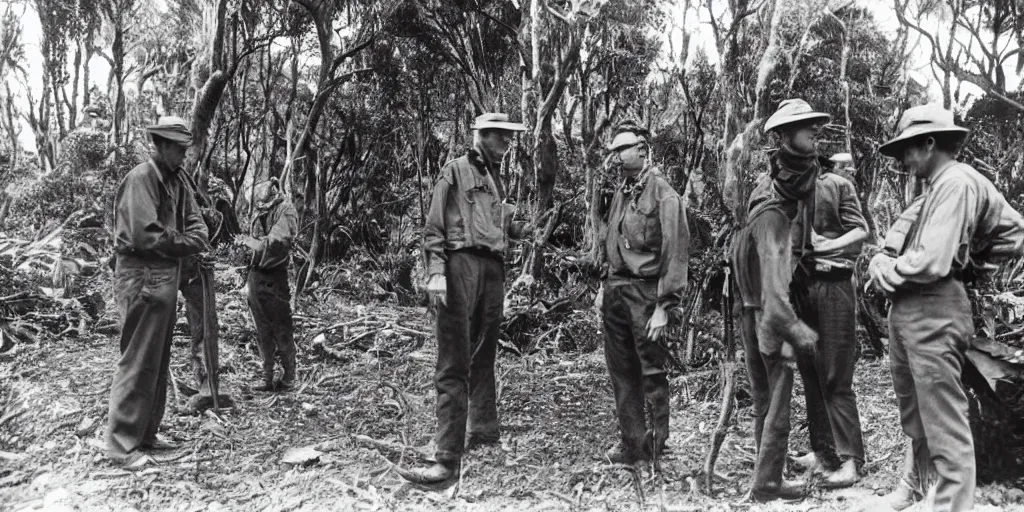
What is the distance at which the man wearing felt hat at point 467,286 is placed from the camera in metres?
4.32

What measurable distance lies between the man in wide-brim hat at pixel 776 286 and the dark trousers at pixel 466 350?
1.55 metres

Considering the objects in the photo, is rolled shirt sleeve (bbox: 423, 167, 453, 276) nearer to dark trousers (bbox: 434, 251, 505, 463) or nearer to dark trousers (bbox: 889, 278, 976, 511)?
dark trousers (bbox: 434, 251, 505, 463)

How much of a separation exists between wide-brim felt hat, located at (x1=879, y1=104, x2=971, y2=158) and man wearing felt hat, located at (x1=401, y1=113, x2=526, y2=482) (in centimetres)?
216

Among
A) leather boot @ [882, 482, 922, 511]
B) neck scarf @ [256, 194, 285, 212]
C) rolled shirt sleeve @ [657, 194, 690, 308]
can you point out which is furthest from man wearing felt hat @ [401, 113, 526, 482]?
neck scarf @ [256, 194, 285, 212]

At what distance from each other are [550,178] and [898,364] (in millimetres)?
6575

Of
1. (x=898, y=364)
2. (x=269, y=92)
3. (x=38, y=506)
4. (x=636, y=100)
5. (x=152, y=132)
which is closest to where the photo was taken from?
(x=898, y=364)

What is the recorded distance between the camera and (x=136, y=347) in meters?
4.50

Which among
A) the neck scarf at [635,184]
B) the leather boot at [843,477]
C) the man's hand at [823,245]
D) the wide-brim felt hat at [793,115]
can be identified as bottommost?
the leather boot at [843,477]

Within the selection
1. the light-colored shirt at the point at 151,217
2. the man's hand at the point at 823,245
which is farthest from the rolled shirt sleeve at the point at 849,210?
the light-colored shirt at the point at 151,217

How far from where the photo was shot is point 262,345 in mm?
6691

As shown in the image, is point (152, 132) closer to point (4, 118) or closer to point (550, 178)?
point (550, 178)

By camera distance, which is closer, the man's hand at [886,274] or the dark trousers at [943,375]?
the dark trousers at [943,375]

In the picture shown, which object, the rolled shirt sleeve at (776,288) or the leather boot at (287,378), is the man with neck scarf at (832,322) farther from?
the leather boot at (287,378)

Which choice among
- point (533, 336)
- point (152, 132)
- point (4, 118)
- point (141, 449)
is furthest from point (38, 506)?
point (4, 118)
